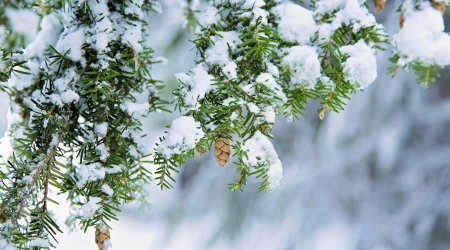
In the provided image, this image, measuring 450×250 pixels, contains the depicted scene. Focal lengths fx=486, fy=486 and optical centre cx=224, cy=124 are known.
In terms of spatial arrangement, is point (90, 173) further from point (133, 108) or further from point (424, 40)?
point (424, 40)

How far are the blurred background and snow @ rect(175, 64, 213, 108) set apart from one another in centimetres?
142

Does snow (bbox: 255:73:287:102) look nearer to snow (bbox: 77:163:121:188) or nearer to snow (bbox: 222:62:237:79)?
snow (bbox: 222:62:237:79)

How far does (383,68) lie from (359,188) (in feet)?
1.85

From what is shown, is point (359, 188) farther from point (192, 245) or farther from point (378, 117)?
point (192, 245)

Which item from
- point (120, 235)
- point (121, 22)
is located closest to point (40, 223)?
point (121, 22)

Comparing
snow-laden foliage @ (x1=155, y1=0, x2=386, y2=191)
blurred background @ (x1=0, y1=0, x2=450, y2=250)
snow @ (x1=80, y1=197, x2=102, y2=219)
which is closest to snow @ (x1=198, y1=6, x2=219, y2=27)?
snow-laden foliage @ (x1=155, y1=0, x2=386, y2=191)

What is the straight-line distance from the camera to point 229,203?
2.24m

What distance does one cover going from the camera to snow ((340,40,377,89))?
532 mm

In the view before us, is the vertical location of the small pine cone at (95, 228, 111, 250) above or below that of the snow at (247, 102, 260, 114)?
below

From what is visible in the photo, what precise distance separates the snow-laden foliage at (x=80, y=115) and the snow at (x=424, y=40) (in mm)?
306

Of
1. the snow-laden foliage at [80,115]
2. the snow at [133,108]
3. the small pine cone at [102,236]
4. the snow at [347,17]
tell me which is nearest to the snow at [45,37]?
the snow-laden foliage at [80,115]

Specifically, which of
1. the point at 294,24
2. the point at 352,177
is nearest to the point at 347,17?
the point at 294,24

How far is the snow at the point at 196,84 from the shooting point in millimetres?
522

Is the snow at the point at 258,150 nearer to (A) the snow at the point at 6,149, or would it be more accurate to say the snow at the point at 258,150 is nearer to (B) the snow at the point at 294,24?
(B) the snow at the point at 294,24
